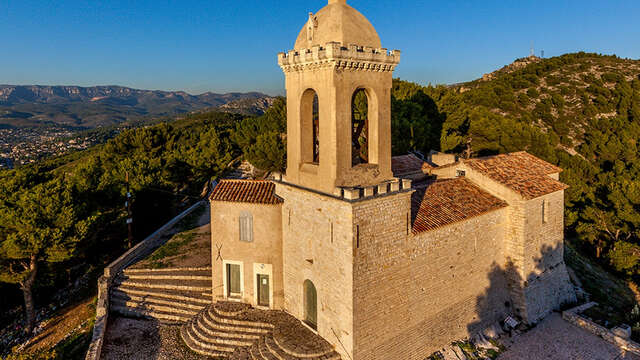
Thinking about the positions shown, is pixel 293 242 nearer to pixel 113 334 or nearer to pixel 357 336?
pixel 357 336

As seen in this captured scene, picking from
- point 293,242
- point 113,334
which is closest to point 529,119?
point 293,242

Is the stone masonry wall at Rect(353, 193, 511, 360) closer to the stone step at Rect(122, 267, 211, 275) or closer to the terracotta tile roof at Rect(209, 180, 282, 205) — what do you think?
the terracotta tile roof at Rect(209, 180, 282, 205)

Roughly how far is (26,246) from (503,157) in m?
24.5

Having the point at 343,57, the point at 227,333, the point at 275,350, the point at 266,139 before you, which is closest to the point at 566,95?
the point at 266,139

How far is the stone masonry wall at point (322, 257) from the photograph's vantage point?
10695mm

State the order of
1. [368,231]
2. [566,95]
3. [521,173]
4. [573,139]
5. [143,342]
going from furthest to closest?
[566,95]
[573,139]
[521,173]
[143,342]
[368,231]

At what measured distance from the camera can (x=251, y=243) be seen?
14266 mm

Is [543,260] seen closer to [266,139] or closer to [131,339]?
[131,339]

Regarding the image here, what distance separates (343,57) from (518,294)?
40.5ft

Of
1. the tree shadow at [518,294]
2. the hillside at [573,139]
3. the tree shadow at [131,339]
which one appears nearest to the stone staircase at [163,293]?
the tree shadow at [131,339]

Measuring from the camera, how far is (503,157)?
1806 centimetres

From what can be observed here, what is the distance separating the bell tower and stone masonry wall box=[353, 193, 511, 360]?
1.48 meters

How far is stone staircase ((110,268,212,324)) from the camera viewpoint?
15.6m

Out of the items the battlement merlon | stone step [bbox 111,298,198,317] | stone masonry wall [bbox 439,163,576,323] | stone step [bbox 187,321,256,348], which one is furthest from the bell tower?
stone step [bbox 111,298,198,317]
